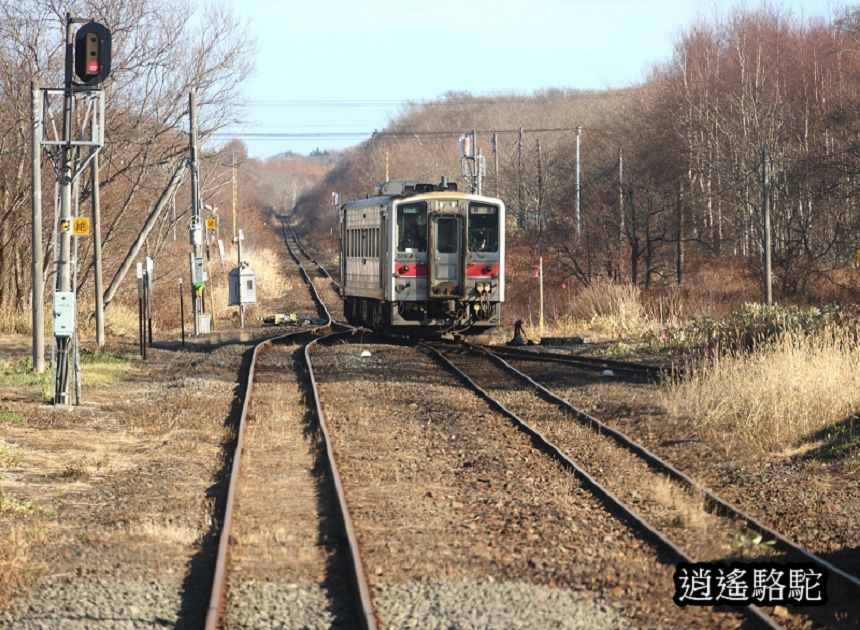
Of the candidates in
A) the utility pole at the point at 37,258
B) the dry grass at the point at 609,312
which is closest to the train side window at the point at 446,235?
the dry grass at the point at 609,312

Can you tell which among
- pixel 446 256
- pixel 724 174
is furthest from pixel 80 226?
pixel 724 174

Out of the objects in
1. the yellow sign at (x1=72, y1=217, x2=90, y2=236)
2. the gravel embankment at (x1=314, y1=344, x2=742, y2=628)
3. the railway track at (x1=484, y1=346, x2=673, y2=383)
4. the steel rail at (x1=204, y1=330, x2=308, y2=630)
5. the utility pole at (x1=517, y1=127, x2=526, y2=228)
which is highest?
the utility pole at (x1=517, y1=127, x2=526, y2=228)

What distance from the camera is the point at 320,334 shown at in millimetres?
28359

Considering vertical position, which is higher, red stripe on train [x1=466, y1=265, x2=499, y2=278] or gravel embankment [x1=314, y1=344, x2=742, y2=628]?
red stripe on train [x1=466, y1=265, x2=499, y2=278]

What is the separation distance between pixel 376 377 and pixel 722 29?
41.6 meters

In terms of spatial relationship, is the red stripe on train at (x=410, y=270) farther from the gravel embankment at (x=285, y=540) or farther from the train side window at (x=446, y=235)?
the gravel embankment at (x=285, y=540)

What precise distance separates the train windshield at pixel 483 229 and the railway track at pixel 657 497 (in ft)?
25.8

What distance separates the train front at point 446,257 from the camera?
75.9ft

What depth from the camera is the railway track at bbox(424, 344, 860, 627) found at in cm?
699

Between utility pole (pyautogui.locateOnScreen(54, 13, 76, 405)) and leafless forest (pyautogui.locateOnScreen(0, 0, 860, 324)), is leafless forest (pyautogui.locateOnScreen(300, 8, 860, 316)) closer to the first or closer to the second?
leafless forest (pyautogui.locateOnScreen(0, 0, 860, 324))

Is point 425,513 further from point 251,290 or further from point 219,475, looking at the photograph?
point 251,290

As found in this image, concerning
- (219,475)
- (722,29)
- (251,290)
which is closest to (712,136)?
(722,29)

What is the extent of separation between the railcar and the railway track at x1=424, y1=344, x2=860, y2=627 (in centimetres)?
747

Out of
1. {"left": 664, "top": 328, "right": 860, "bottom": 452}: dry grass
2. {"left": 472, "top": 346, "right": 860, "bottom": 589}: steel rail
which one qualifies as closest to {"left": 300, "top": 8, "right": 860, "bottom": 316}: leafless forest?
{"left": 664, "top": 328, "right": 860, "bottom": 452}: dry grass
